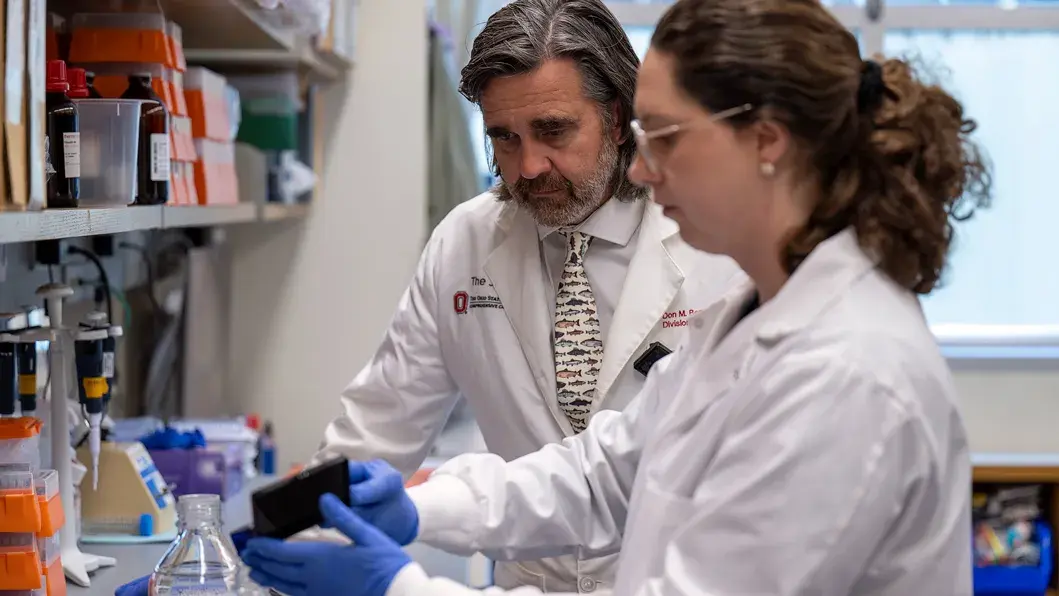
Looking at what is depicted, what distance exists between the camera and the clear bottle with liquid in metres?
1.41

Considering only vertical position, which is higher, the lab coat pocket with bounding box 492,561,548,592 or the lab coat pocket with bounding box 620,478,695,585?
the lab coat pocket with bounding box 620,478,695,585

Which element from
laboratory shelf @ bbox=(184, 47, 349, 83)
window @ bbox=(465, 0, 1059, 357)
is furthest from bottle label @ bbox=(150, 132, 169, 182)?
window @ bbox=(465, 0, 1059, 357)

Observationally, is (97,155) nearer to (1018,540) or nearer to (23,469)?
(23,469)

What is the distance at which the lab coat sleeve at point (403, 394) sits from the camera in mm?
1900

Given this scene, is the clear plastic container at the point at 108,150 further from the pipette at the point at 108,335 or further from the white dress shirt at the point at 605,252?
the white dress shirt at the point at 605,252

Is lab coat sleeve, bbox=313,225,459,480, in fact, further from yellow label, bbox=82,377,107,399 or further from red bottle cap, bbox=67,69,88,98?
red bottle cap, bbox=67,69,88,98

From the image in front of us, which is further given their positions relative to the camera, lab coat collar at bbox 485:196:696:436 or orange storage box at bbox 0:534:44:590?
lab coat collar at bbox 485:196:696:436

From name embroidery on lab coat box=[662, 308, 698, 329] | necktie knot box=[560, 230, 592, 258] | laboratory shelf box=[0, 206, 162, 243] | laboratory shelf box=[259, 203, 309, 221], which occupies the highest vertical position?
laboratory shelf box=[0, 206, 162, 243]

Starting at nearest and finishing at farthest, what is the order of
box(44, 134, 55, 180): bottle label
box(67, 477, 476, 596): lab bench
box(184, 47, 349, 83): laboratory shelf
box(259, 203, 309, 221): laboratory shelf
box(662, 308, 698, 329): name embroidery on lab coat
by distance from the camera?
box(44, 134, 55, 180): bottle label < box(67, 477, 476, 596): lab bench < box(662, 308, 698, 329): name embroidery on lab coat < box(184, 47, 349, 83): laboratory shelf < box(259, 203, 309, 221): laboratory shelf

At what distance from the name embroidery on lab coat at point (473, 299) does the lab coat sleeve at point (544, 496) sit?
1.53 ft

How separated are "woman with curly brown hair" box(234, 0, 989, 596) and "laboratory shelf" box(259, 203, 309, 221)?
166 centimetres

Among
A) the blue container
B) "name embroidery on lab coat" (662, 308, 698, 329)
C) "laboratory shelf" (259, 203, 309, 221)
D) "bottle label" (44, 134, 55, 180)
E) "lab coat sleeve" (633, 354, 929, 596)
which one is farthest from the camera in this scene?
the blue container

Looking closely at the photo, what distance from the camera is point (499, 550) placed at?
1.44 m

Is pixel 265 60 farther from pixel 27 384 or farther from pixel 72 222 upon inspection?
pixel 72 222
